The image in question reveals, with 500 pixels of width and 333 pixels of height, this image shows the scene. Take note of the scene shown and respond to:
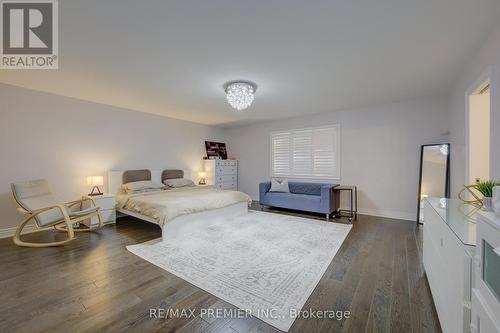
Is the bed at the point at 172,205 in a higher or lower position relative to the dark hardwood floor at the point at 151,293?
higher

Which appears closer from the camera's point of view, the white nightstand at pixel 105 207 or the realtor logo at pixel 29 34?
the realtor logo at pixel 29 34

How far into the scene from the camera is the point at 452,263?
127 centimetres

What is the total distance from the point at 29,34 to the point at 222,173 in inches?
195

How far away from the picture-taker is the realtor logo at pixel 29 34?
6.19ft

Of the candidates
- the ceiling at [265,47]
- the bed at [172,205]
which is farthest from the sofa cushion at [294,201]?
the ceiling at [265,47]

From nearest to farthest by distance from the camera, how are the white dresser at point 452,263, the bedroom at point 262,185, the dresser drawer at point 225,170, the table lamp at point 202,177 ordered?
1. the white dresser at point 452,263
2. the bedroom at point 262,185
3. the table lamp at point 202,177
4. the dresser drawer at point 225,170

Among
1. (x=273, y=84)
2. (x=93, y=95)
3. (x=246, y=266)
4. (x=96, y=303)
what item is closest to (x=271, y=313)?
(x=246, y=266)

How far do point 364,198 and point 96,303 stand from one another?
198 inches

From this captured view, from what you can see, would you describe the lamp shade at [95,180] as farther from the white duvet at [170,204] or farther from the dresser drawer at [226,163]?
the dresser drawer at [226,163]

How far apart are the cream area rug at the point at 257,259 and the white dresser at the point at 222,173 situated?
2.47 m

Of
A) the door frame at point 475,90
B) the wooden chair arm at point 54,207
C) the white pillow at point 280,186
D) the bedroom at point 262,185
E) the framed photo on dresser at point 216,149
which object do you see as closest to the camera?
the bedroom at point 262,185

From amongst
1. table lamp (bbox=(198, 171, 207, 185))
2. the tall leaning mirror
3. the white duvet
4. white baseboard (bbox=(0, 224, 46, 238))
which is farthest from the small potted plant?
white baseboard (bbox=(0, 224, 46, 238))

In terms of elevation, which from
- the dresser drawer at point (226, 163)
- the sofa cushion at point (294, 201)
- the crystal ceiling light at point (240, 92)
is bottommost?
the sofa cushion at point (294, 201)

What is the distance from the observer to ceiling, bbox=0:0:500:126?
1.79 metres
